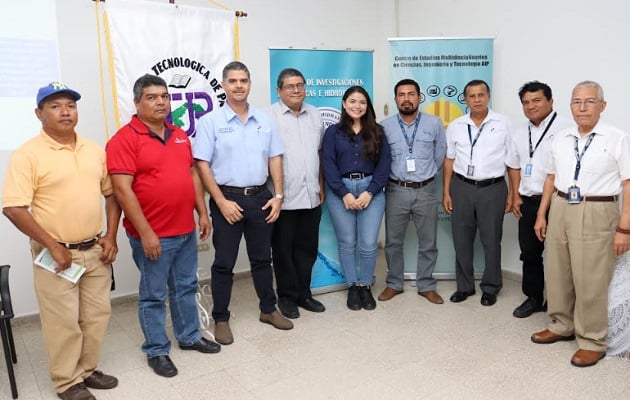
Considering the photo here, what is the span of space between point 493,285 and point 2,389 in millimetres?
3288

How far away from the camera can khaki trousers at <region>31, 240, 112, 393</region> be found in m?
2.54

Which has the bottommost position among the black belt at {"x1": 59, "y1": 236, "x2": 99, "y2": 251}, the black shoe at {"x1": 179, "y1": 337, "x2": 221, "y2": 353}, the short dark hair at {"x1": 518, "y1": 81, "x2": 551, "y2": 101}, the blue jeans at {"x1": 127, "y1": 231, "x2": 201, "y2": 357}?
the black shoe at {"x1": 179, "y1": 337, "x2": 221, "y2": 353}

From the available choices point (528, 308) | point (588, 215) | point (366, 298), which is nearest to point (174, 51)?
point (366, 298)

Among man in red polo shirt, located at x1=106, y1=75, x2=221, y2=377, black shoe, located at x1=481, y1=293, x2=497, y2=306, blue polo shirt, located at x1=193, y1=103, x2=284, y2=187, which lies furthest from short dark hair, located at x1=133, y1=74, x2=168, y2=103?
black shoe, located at x1=481, y1=293, x2=497, y2=306

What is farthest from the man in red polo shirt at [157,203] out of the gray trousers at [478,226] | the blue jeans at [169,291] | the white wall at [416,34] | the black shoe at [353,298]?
the gray trousers at [478,226]

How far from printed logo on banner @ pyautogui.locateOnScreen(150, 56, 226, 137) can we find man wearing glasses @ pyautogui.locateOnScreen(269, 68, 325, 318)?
1.62ft

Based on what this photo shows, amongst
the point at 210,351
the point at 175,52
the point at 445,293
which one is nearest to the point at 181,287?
the point at 210,351

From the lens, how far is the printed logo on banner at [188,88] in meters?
3.60

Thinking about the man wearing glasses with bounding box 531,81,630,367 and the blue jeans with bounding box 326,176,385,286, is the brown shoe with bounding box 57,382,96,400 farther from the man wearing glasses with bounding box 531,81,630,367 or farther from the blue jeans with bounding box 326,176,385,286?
the man wearing glasses with bounding box 531,81,630,367

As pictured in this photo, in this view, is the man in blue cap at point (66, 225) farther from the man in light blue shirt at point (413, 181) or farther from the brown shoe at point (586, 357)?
the brown shoe at point (586, 357)

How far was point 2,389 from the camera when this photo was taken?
280cm

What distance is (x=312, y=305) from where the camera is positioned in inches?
153

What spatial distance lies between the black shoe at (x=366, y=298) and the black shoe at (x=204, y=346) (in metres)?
1.20

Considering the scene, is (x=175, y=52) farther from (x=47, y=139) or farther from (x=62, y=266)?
(x=62, y=266)
